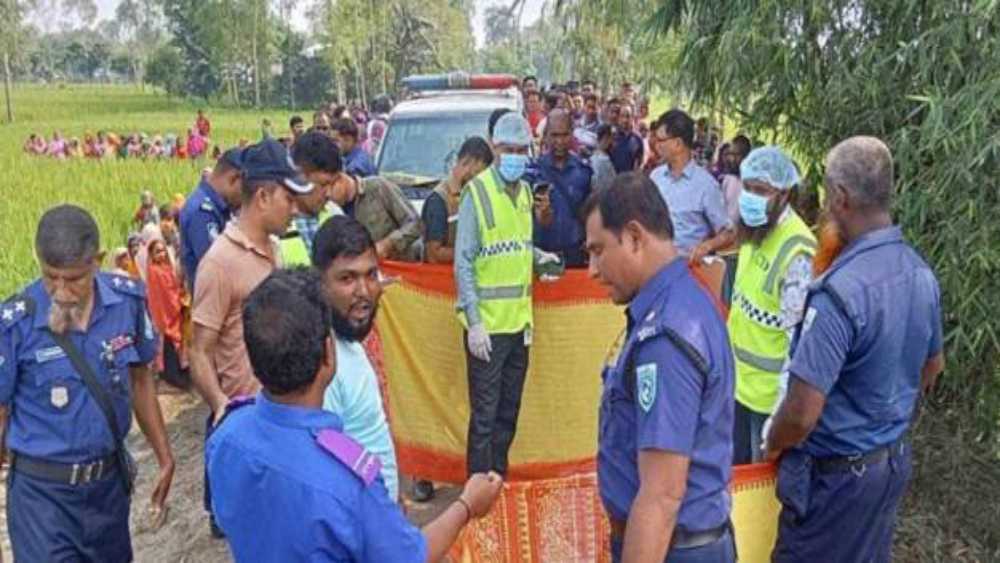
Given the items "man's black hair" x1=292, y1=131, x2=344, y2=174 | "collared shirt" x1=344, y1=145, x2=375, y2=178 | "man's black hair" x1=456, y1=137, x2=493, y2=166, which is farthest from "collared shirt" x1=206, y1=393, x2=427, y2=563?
"collared shirt" x1=344, y1=145, x2=375, y2=178

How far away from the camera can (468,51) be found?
48750mm

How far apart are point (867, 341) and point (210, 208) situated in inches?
123

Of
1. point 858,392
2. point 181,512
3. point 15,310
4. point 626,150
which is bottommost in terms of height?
point 181,512

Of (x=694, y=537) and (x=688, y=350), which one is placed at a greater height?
(x=688, y=350)

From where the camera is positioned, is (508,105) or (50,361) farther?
(508,105)

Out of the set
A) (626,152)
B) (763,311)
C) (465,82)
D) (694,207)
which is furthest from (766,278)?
(465,82)

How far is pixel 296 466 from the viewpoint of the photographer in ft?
5.84

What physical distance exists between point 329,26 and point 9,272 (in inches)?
1166

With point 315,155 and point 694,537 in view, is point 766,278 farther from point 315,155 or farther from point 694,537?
point 315,155

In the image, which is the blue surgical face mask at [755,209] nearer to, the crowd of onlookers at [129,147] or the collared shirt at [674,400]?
the collared shirt at [674,400]

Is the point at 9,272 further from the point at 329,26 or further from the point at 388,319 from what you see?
the point at 329,26

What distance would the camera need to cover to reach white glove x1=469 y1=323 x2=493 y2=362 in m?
4.61

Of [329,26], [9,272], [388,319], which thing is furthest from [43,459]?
[329,26]

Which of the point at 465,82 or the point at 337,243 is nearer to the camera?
the point at 337,243
